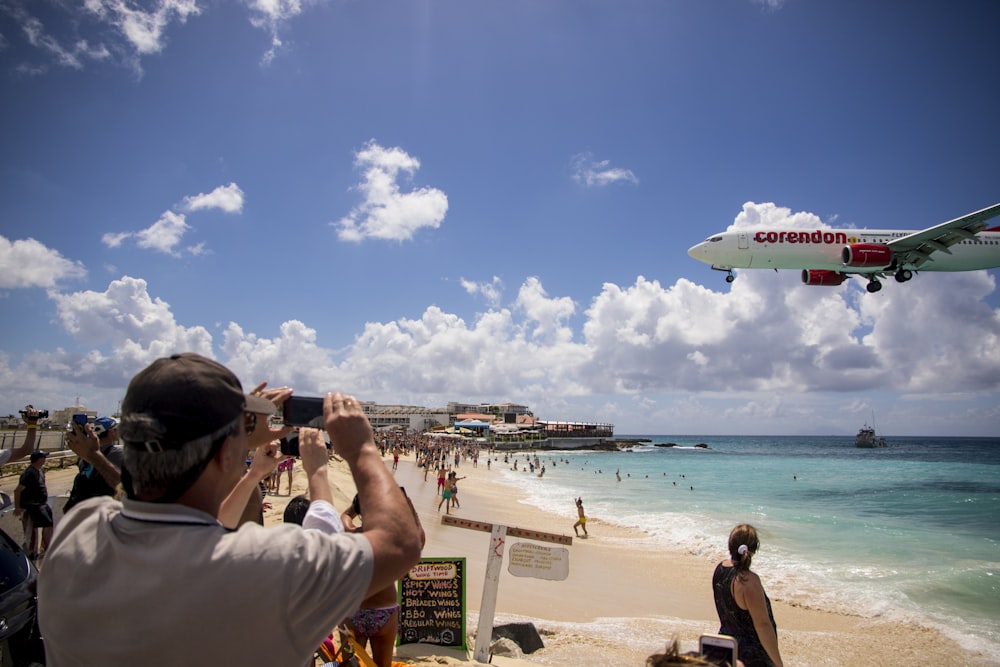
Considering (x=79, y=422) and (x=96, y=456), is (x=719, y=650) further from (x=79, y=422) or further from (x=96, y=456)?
(x=79, y=422)

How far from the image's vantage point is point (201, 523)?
1.24m

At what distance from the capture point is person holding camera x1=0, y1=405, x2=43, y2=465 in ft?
13.9

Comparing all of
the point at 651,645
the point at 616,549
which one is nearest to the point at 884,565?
the point at 616,549

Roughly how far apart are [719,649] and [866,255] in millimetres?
28728

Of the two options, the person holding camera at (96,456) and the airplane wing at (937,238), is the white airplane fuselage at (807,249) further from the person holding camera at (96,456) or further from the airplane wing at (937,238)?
the person holding camera at (96,456)

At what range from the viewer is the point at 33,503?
652 cm

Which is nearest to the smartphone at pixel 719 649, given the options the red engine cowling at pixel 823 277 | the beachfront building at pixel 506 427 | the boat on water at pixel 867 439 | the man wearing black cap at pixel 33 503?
the man wearing black cap at pixel 33 503

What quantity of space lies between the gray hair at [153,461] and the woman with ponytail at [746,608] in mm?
3448

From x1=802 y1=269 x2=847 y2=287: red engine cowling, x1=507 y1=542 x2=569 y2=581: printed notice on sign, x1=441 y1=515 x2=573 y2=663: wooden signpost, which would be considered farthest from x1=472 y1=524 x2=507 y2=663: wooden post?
x1=802 y1=269 x2=847 y2=287: red engine cowling

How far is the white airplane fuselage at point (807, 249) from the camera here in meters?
25.5

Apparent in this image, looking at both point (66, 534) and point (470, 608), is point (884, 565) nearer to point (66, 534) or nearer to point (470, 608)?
point (470, 608)

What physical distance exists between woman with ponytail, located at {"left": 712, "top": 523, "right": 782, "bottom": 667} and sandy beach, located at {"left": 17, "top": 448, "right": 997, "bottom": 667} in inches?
105

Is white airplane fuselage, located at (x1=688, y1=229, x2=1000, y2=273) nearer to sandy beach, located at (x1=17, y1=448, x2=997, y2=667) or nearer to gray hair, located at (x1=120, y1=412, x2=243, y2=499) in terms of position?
sandy beach, located at (x1=17, y1=448, x2=997, y2=667)

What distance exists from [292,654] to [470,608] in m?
7.90
